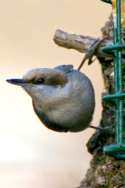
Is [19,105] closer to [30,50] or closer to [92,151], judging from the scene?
[30,50]

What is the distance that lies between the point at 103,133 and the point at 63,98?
0.74 feet

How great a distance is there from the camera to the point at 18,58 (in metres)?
6.33

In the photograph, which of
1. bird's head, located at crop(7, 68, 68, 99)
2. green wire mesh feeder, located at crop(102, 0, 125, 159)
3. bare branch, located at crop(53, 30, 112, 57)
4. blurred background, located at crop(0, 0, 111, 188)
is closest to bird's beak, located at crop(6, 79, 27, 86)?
bird's head, located at crop(7, 68, 68, 99)

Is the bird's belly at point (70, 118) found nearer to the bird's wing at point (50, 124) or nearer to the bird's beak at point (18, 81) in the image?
the bird's wing at point (50, 124)

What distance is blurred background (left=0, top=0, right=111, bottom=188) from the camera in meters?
6.00

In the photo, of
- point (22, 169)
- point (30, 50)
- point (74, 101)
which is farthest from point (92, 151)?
point (30, 50)

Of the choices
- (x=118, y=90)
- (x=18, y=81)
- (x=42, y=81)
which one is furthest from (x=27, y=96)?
(x=118, y=90)

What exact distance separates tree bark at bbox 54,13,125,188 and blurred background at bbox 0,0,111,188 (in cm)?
108

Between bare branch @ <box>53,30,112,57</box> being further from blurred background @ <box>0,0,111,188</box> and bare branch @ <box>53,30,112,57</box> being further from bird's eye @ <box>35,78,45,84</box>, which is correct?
blurred background @ <box>0,0,111,188</box>

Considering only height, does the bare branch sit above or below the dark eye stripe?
above

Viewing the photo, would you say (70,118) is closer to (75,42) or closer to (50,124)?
(50,124)

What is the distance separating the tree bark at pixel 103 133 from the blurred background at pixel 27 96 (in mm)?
1081

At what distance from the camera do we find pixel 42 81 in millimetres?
4520

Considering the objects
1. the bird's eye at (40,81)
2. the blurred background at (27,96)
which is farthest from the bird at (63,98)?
the blurred background at (27,96)
